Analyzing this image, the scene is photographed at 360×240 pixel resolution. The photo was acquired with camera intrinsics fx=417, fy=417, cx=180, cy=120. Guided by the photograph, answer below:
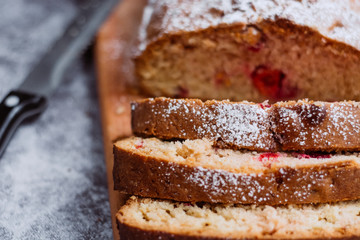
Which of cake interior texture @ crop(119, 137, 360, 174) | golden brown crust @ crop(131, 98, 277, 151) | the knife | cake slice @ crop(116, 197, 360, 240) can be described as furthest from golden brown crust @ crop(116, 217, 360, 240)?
the knife

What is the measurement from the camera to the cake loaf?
2.97 m

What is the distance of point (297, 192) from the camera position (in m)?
2.21

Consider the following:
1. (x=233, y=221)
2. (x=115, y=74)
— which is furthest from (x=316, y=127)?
(x=115, y=74)

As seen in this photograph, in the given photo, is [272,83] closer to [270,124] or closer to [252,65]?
[252,65]

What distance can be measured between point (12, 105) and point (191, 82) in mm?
1407

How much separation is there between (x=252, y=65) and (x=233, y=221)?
147cm

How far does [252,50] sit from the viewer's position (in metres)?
3.20

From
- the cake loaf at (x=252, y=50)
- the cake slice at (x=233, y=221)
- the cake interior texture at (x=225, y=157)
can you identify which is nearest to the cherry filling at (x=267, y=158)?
the cake interior texture at (x=225, y=157)

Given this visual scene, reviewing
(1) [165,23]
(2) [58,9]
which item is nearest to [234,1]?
(1) [165,23]

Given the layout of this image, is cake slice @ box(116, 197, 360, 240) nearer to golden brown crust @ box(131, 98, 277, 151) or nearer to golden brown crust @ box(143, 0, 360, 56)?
golden brown crust @ box(131, 98, 277, 151)

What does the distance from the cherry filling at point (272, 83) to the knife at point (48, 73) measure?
1601mm

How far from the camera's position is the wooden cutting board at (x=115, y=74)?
3.05m

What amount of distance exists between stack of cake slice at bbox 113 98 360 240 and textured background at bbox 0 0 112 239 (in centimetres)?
47

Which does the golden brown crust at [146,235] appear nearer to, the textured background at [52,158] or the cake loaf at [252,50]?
the textured background at [52,158]
